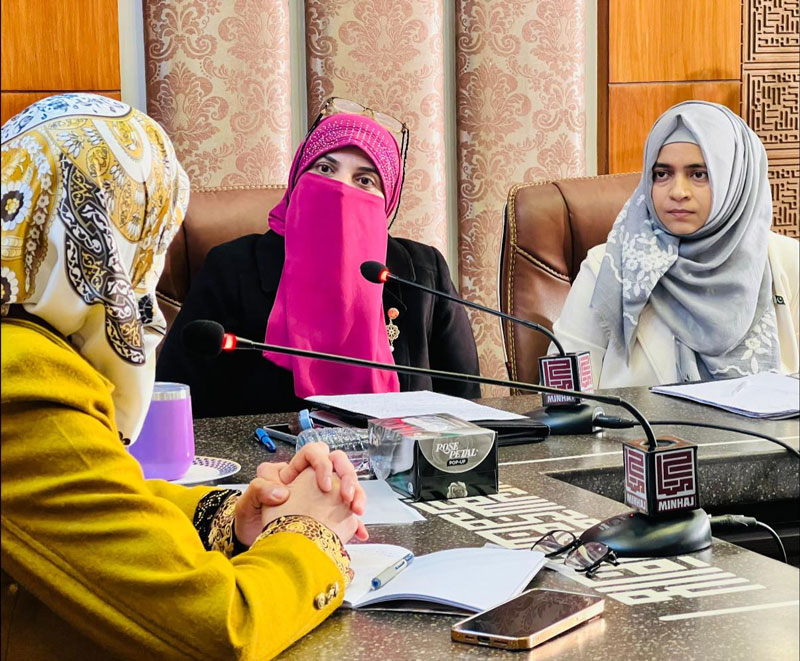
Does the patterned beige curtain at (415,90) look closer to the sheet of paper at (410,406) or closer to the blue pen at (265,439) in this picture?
the sheet of paper at (410,406)

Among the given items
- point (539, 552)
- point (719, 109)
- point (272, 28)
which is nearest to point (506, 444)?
point (539, 552)

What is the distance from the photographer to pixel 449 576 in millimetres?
950

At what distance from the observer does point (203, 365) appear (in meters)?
2.23

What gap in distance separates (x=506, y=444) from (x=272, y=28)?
189 cm

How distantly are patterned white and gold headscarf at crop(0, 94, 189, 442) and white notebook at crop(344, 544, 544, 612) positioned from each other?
0.80 feet

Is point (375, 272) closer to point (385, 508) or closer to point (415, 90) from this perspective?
point (385, 508)

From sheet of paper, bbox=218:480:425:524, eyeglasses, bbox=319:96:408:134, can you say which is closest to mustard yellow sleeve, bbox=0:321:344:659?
sheet of paper, bbox=218:480:425:524

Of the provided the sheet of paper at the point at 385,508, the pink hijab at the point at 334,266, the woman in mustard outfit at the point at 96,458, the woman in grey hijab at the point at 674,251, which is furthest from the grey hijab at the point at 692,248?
the woman in mustard outfit at the point at 96,458

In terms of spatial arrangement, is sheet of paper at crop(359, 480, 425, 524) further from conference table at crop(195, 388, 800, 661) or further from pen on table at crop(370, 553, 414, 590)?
pen on table at crop(370, 553, 414, 590)

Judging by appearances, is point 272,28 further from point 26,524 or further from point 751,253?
point 26,524

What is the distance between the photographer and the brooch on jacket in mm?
2416

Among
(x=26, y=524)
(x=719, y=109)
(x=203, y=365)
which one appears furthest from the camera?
(x=719, y=109)

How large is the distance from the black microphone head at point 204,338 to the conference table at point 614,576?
9.8 inches

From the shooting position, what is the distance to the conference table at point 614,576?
31.7 inches
